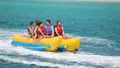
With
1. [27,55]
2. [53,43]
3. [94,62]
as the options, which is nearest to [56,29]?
[53,43]

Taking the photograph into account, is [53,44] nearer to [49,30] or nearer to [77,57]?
[49,30]

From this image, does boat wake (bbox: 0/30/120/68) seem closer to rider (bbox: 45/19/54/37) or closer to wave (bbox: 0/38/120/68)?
wave (bbox: 0/38/120/68)

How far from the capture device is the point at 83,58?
16.2m

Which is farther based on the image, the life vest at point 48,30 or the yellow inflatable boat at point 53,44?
the life vest at point 48,30

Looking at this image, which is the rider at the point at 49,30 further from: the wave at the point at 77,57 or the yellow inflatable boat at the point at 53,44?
the wave at the point at 77,57

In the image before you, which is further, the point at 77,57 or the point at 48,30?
the point at 48,30

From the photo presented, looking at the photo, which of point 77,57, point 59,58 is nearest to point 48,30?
point 59,58

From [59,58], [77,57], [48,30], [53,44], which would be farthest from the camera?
[48,30]

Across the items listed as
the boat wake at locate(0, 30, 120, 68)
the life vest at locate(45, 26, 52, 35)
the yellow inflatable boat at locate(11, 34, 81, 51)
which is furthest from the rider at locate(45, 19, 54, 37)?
the boat wake at locate(0, 30, 120, 68)

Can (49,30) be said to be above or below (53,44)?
above

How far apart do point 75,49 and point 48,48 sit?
1.34 metres

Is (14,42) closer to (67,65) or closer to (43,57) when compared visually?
(43,57)

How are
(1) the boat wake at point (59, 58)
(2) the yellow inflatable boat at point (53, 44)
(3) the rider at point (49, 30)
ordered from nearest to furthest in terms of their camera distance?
(1) the boat wake at point (59, 58) → (2) the yellow inflatable boat at point (53, 44) → (3) the rider at point (49, 30)

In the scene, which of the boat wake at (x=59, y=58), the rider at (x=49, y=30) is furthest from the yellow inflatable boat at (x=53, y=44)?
the rider at (x=49, y=30)
